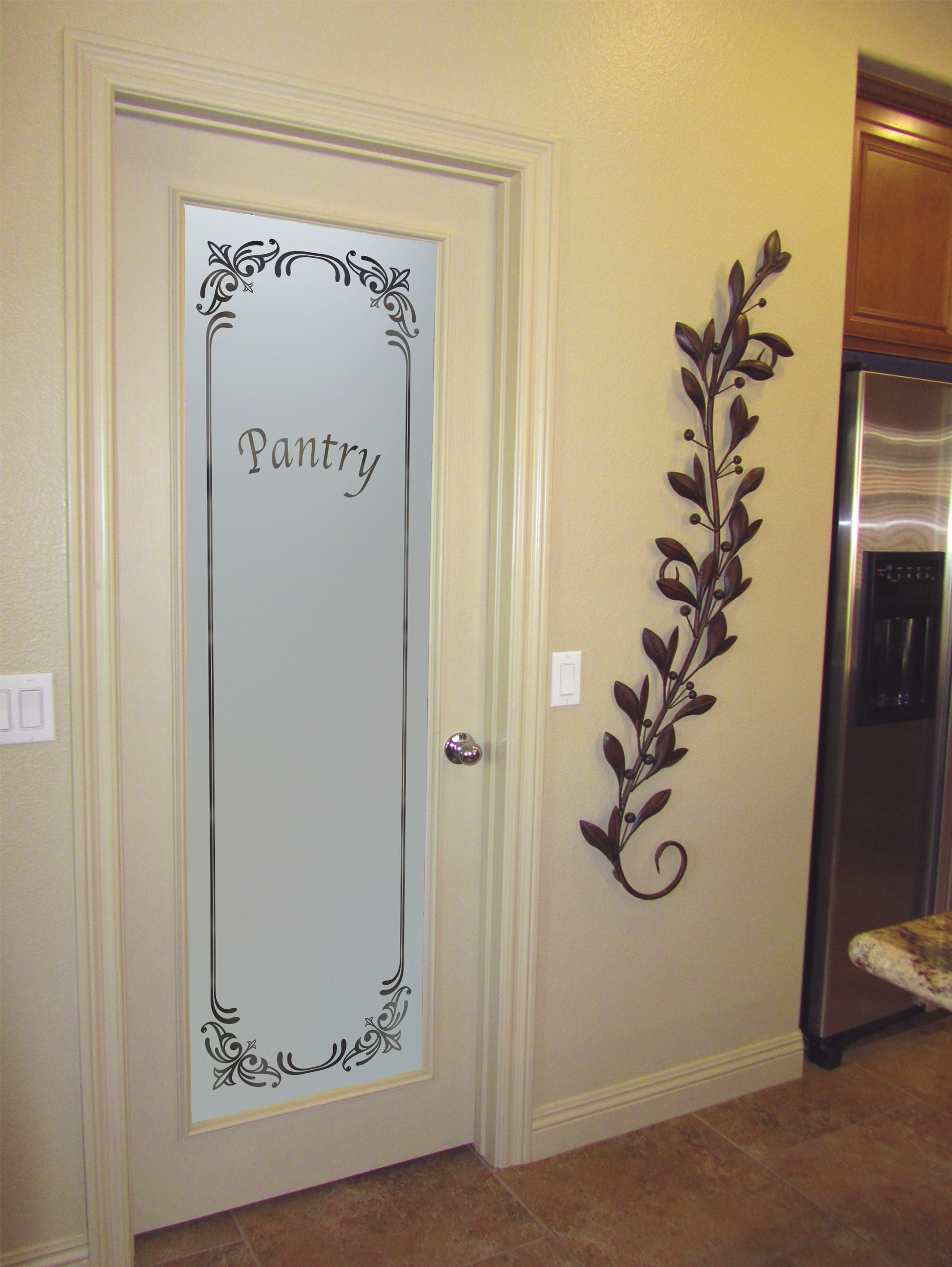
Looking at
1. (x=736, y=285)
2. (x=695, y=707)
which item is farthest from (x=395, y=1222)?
(x=736, y=285)

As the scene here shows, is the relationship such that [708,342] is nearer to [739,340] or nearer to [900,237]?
[739,340]

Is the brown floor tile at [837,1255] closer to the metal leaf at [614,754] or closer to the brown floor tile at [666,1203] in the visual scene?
the brown floor tile at [666,1203]

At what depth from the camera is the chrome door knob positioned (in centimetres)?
194

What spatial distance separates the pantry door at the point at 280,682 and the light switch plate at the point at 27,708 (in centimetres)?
14

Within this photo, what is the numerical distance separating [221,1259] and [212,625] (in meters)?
1.21

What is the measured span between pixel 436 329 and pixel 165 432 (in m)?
0.59

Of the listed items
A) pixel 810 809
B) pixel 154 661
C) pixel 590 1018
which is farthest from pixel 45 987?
pixel 810 809

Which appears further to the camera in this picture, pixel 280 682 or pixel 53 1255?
pixel 280 682

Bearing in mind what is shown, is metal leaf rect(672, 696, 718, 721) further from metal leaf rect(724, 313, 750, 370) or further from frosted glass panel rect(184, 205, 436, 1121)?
metal leaf rect(724, 313, 750, 370)

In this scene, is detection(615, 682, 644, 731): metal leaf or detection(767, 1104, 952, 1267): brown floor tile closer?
detection(767, 1104, 952, 1267): brown floor tile

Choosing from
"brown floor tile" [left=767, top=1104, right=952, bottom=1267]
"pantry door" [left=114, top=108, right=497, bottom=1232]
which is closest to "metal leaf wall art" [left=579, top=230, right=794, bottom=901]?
"pantry door" [left=114, top=108, right=497, bottom=1232]

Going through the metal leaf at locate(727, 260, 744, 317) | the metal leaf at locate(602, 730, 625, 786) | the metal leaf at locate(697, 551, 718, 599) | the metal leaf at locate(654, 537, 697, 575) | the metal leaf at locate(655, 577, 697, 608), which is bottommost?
the metal leaf at locate(602, 730, 625, 786)

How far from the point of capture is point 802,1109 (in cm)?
227

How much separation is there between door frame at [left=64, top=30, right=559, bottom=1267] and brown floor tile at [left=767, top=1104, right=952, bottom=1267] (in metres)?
0.66
